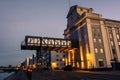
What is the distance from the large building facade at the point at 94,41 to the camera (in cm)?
4481

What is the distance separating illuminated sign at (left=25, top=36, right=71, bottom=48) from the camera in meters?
44.8

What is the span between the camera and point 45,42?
47.2 meters

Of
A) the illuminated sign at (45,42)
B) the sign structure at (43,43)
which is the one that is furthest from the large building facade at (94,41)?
the sign structure at (43,43)

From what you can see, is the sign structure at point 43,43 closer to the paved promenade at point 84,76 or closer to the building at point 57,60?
the paved promenade at point 84,76

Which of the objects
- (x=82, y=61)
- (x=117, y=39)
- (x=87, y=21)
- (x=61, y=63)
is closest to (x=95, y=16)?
(x=87, y=21)


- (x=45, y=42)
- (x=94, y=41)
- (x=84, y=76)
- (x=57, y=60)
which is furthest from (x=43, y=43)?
(x=57, y=60)

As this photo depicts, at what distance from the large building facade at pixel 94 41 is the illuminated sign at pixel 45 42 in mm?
4207

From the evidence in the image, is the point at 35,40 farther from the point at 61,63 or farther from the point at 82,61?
the point at 61,63

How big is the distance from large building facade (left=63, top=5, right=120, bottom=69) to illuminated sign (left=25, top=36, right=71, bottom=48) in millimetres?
4207

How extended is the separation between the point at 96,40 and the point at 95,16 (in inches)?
377

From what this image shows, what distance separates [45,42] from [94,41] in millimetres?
17777

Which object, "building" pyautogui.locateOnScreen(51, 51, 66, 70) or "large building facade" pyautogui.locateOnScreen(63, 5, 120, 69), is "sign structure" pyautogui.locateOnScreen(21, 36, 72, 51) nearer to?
"large building facade" pyautogui.locateOnScreen(63, 5, 120, 69)

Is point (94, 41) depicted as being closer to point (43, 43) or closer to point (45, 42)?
point (45, 42)

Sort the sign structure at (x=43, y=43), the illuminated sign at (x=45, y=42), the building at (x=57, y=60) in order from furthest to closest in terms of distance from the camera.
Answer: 1. the building at (x=57, y=60)
2. the illuminated sign at (x=45, y=42)
3. the sign structure at (x=43, y=43)
